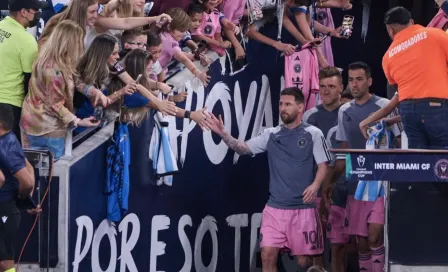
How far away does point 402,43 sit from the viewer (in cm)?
1227

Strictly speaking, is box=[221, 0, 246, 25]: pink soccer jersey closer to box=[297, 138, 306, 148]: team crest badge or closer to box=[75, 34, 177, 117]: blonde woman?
box=[297, 138, 306, 148]: team crest badge

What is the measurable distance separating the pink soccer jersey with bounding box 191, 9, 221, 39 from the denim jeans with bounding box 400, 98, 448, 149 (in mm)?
2843

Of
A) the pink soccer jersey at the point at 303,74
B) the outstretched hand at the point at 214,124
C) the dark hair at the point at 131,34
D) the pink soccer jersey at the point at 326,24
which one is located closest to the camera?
the dark hair at the point at 131,34

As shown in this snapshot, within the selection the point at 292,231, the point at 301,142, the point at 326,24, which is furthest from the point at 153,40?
the point at 326,24

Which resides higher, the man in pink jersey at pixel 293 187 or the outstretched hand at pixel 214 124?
the outstretched hand at pixel 214 124

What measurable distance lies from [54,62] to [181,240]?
2916 millimetres

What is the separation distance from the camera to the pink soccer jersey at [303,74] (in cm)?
1486

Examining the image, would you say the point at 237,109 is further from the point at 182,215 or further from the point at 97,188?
the point at 97,188

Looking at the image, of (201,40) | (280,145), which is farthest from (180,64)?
(280,145)

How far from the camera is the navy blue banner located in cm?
1071

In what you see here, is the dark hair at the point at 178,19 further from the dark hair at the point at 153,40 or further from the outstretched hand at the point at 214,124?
the outstretched hand at the point at 214,124

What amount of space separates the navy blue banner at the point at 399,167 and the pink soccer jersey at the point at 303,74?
4.14 metres

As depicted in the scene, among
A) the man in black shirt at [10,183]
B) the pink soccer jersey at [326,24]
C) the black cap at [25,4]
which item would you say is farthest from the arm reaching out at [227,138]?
the pink soccer jersey at [326,24]

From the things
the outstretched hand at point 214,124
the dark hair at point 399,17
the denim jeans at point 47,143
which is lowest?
the denim jeans at point 47,143
